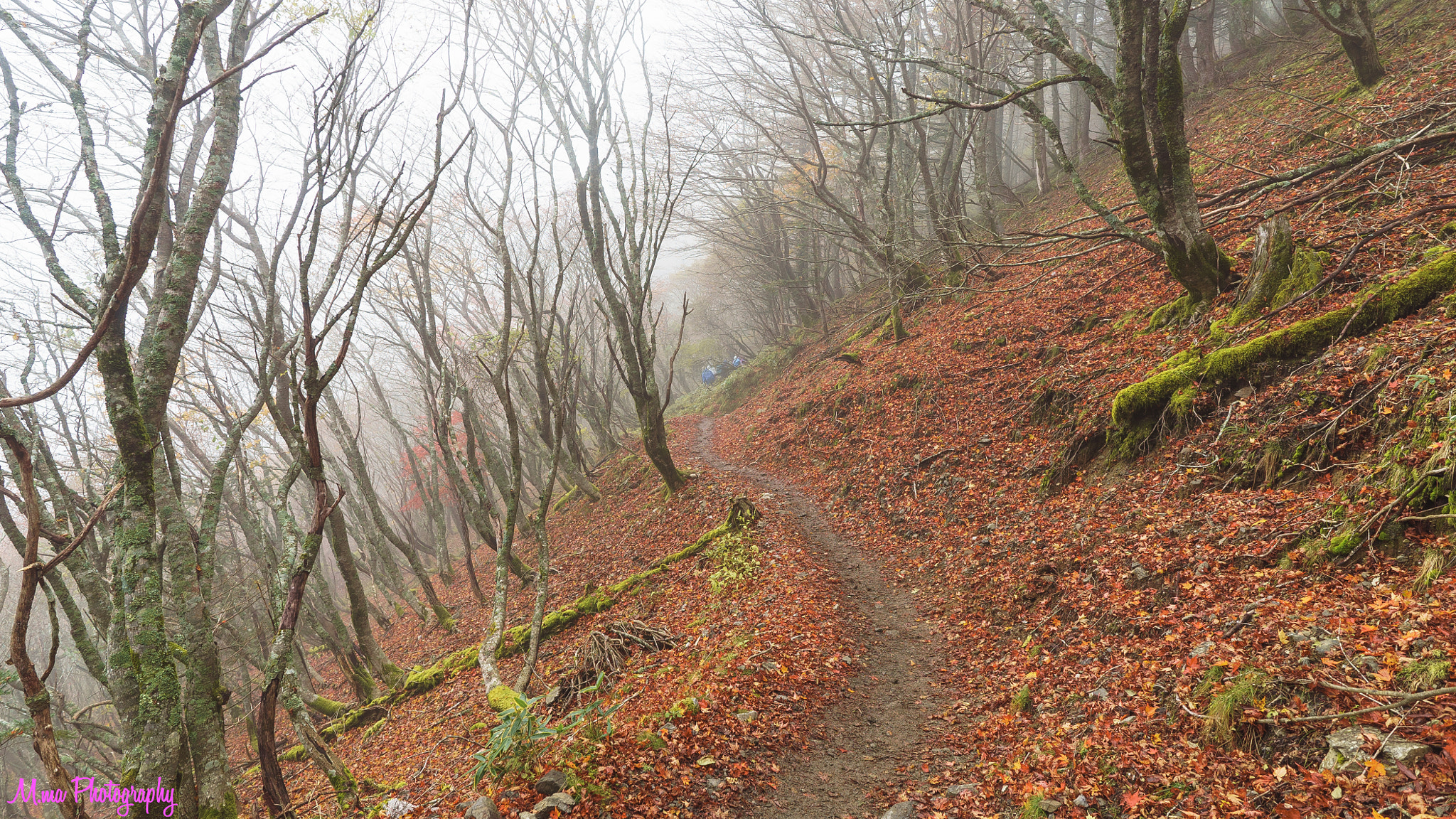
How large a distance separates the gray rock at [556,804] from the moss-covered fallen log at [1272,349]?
6.10 m

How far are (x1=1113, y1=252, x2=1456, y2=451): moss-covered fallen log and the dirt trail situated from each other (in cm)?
310

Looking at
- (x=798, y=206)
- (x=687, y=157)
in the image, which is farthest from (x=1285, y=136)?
(x=687, y=157)

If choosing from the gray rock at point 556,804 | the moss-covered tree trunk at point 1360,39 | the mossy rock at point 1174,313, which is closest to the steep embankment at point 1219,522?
the mossy rock at point 1174,313

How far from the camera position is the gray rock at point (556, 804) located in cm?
387

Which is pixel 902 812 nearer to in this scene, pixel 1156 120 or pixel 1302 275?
pixel 1302 275

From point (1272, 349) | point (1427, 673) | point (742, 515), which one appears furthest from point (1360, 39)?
point (742, 515)

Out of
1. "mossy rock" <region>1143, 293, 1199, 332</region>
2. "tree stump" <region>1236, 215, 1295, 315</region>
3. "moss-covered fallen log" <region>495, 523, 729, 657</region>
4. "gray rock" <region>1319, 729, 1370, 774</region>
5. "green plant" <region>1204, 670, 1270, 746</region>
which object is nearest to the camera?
"gray rock" <region>1319, 729, 1370, 774</region>

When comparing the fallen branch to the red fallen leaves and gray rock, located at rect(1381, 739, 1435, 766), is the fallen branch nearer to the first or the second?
gray rock, located at rect(1381, 739, 1435, 766)

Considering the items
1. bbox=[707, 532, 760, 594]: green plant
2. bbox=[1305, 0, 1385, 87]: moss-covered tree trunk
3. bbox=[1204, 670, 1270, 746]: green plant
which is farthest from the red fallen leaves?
bbox=[1305, 0, 1385, 87]: moss-covered tree trunk

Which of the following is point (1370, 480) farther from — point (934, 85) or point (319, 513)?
point (934, 85)

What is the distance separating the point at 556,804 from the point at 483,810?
1.39ft

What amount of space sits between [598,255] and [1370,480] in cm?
1038

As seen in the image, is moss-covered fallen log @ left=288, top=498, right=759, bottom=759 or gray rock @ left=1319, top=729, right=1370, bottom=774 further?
moss-covered fallen log @ left=288, top=498, right=759, bottom=759

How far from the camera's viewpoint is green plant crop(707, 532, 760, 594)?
798 centimetres
